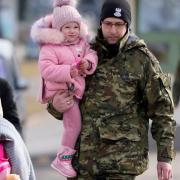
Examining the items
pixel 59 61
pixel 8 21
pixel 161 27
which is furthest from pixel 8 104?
pixel 8 21

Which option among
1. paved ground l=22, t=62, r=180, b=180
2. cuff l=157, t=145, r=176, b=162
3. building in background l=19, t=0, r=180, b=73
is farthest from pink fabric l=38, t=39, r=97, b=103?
building in background l=19, t=0, r=180, b=73

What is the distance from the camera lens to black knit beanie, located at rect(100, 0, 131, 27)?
15.6 ft

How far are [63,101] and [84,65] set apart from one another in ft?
0.89

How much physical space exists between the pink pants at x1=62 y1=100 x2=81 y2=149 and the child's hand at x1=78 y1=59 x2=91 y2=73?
21 centimetres

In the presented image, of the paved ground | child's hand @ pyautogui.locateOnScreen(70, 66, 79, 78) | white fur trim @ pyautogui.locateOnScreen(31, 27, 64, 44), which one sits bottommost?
the paved ground

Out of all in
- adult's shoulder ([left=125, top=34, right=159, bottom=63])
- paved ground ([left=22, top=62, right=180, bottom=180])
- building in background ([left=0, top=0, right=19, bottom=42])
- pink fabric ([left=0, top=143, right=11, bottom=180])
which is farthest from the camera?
building in background ([left=0, top=0, right=19, bottom=42])

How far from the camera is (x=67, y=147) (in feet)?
15.9

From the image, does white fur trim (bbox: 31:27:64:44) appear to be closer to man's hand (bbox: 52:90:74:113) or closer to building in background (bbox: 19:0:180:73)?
man's hand (bbox: 52:90:74:113)

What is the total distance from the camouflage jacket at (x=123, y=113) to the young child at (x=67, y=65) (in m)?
0.06

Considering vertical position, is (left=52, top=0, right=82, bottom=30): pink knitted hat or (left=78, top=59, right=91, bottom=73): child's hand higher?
(left=52, top=0, right=82, bottom=30): pink knitted hat

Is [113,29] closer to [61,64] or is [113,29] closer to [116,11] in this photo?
[116,11]

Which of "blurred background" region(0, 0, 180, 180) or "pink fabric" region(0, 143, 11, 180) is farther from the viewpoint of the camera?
"blurred background" region(0, 0, 180, 180)

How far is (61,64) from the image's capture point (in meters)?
4.82

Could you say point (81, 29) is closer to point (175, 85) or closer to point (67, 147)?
point (67, 147)
